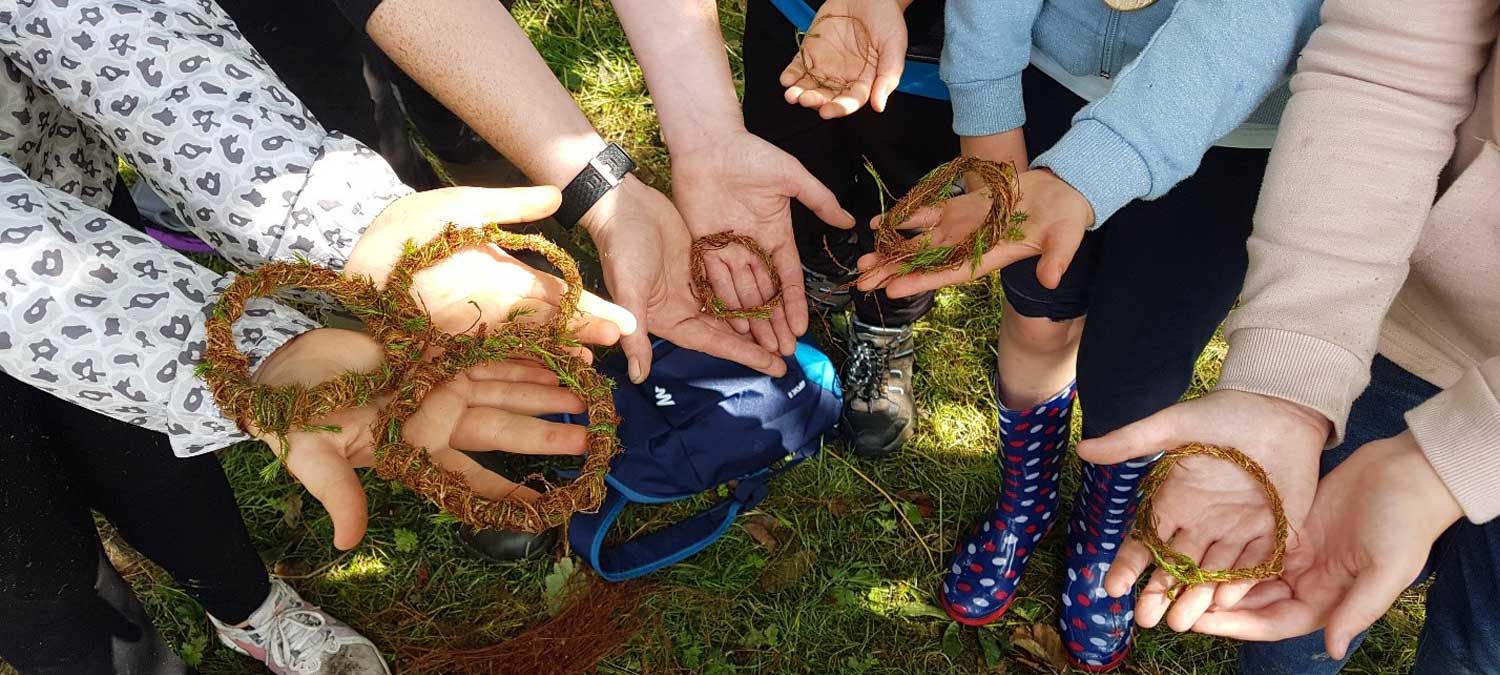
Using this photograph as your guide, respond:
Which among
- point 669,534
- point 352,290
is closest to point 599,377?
point 352,290

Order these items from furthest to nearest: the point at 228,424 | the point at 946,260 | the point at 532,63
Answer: the point at 532,63 < the point at 946,260 < the point at 228,424

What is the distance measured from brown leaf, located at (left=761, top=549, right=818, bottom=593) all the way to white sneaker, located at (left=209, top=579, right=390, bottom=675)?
125 cm

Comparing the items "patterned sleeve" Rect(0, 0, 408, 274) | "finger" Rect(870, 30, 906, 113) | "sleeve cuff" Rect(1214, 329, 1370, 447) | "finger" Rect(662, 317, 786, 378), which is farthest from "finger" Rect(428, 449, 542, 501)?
"sleeve cuff" Rect(1214, 329, 1370, 447)

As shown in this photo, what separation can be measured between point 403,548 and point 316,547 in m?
0.31

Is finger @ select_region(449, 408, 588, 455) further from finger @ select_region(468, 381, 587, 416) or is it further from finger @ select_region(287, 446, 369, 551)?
A: finger @ select_region(287, 446, 369, 551)

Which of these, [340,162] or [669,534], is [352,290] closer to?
[340,162]

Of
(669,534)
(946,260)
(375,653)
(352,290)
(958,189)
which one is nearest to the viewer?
(352,290)

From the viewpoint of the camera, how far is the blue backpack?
3.24m

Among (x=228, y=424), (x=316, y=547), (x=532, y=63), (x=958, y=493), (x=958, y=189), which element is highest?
(x=532, y=63)

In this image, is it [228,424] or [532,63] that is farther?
[532,63]

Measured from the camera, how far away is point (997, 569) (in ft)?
10.1

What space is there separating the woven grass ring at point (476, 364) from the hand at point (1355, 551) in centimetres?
131

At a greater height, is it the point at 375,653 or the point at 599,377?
the point at 599,377

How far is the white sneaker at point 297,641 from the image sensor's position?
284 cm
